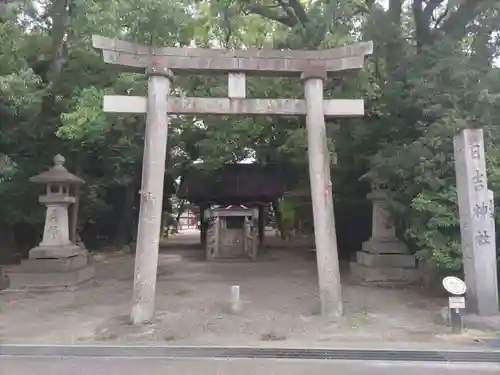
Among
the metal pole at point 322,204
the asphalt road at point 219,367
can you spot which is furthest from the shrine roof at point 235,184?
the asphalt road at point 219,367

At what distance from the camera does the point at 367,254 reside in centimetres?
1378

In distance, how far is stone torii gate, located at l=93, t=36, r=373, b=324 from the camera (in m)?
8.54

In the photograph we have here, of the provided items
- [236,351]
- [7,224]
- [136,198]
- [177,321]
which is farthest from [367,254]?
[136,198]

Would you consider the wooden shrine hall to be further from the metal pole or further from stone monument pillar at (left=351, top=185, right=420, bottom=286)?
the metal pole

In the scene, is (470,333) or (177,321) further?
(177,321)

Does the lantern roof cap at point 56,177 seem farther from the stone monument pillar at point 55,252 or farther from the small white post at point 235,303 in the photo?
the small white post at point 235,303

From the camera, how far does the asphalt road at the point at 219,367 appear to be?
19.4 ft

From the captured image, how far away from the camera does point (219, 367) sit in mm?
6129

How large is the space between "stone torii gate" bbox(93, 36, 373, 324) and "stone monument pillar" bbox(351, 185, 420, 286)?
4748 mm

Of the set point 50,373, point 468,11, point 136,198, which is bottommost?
point 50,373

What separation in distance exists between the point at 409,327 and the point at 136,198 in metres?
Answer: 21.7

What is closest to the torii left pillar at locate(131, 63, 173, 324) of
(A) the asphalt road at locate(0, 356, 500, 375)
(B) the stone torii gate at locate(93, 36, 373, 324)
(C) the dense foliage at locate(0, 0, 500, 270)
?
(B) the stone torii gate at locate(93, 36, 373, 324)

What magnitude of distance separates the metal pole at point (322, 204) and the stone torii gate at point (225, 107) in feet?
0.06

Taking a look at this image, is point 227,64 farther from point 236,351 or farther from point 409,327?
point 409,327
